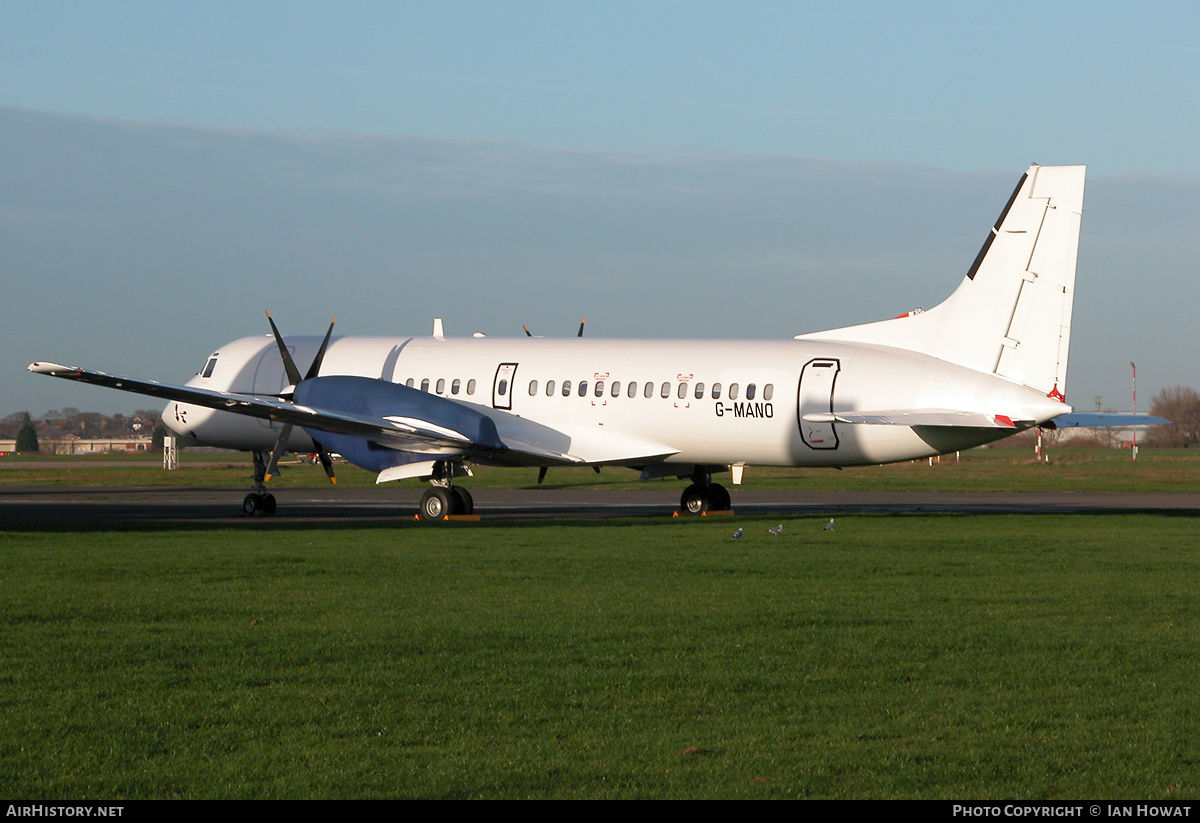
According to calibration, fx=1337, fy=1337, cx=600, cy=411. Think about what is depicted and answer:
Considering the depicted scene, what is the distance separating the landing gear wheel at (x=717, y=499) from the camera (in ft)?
99.6

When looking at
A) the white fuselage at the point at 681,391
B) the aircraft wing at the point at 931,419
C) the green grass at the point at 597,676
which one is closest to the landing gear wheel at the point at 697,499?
the white fuselage at the point at 681,391

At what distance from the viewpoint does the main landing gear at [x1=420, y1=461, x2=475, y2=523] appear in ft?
91.1

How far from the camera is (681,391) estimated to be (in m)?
28.0

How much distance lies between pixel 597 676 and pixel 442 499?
1831 centimetres

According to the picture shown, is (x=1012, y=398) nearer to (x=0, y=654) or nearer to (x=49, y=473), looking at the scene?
(x=0, y=654)

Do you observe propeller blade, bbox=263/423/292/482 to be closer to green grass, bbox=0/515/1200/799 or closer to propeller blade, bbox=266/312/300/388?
propeller blade, bbox=266/312/300/388

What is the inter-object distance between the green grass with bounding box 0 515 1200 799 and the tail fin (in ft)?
23.4

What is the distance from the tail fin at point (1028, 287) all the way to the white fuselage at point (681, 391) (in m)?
0.49

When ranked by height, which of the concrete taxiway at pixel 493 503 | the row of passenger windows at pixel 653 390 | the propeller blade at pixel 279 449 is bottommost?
the concrete taxiway at pixel 493 503

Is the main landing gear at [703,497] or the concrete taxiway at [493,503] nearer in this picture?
the concrete taxiway at [493,503]

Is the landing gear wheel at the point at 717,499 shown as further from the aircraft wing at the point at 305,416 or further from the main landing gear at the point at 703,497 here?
the aircraft wing at the point at 305,416

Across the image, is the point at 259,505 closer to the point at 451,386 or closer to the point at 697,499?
the point at 451,386

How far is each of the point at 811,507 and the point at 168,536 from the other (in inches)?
666

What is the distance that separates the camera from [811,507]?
33.7 metres
